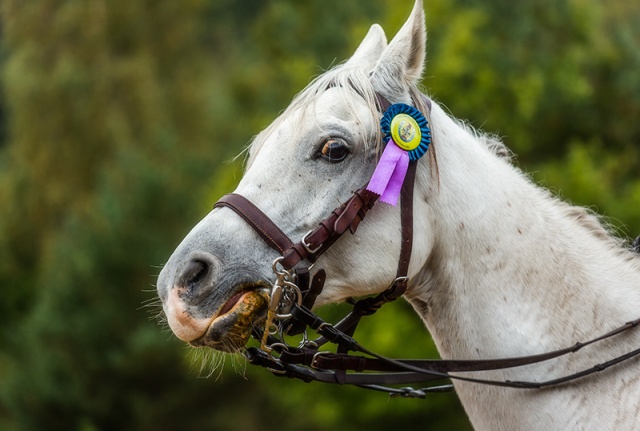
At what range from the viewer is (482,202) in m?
4.31

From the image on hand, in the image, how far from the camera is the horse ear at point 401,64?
14.2ft

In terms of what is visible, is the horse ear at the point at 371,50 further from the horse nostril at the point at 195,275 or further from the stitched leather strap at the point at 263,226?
Result: the horse nostril at the point at 195,275

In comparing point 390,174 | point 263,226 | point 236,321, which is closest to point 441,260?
point 390,174

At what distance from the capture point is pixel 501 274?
4.23 metres

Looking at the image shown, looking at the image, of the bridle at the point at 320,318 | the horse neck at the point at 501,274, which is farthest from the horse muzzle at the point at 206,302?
the horse neck at the point at 501,274

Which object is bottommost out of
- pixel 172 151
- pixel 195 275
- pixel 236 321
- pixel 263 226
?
pixel 236 321

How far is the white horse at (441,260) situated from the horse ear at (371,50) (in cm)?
25

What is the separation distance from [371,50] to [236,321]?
1.72 metres

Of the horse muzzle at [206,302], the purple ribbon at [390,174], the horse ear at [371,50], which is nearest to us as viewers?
the horse muzzle at [206,302]

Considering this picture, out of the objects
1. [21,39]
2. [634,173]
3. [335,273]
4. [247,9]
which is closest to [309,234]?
[335,273]

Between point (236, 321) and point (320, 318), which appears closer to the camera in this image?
point (236, 321)

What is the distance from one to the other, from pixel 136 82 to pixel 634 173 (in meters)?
15.0

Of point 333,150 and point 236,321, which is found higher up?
point 333,150

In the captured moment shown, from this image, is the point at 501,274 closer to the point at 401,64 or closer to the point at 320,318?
the point at 320,318
